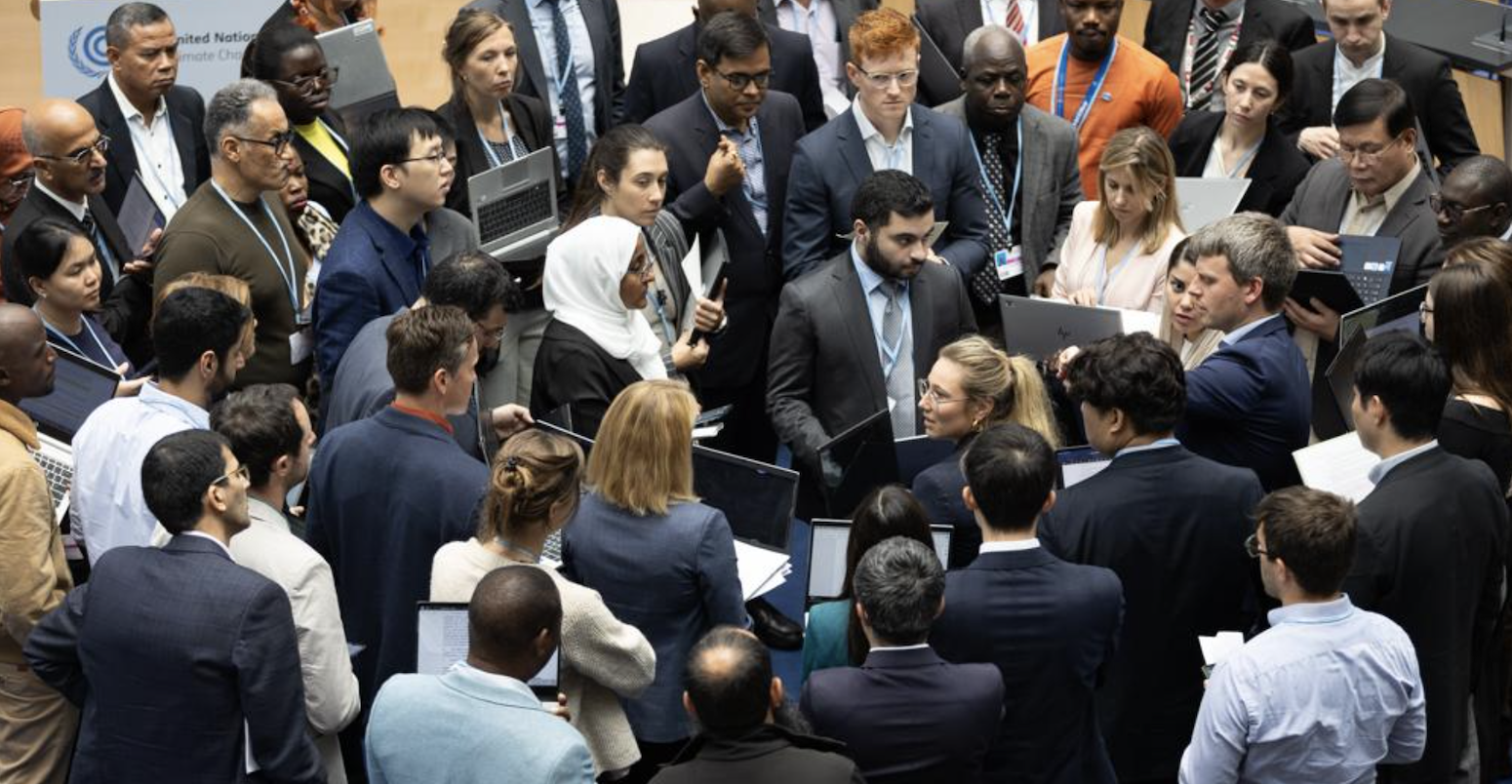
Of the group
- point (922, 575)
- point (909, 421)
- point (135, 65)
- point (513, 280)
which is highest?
point (135, 65)

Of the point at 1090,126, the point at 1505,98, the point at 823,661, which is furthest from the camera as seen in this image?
the point at 1505,98

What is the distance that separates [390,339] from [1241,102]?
3295mm

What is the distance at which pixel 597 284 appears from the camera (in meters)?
5.11

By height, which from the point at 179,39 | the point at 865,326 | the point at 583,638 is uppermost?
the point at 179,39

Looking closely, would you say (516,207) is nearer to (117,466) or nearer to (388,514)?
(388,514)

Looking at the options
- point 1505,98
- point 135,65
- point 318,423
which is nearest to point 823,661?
point 318,423

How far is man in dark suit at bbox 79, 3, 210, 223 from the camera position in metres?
6.11

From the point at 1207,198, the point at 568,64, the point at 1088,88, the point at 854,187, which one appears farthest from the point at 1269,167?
the point at 568,64

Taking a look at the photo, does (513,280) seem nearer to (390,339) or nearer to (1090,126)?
(390,339)


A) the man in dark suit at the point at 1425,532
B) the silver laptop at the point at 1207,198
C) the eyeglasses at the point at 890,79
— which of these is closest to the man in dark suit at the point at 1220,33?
the silver laptop at the point at 1207,198

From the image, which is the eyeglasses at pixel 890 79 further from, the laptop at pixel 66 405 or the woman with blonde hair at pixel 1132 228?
the laptop at pixel 66 405

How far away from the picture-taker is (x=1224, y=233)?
16.0 ft

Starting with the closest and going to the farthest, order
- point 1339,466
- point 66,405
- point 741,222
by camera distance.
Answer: point 1339,466, point 66,405, point 741,222

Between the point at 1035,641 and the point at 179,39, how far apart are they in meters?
5.15
